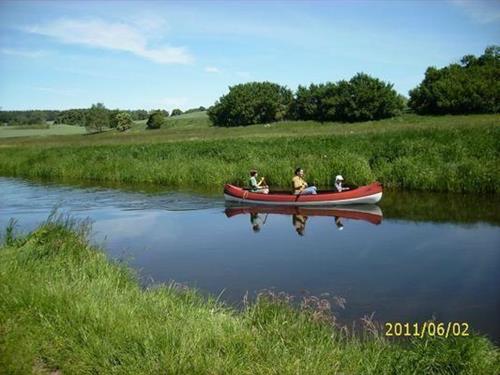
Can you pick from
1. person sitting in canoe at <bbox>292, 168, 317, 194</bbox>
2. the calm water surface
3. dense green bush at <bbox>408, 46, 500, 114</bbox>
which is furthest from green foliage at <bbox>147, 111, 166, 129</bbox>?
person sitting in canoe at <bbox>292, 168, 317, 194</bbox>

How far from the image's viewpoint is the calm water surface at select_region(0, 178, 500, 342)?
10241 mm

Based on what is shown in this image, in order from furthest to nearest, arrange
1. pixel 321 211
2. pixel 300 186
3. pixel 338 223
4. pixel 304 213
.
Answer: pixel 300 186 < pixel 321 211 < pixel 304 213 < pixel 338 223

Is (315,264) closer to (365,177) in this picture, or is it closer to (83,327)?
(83,327)

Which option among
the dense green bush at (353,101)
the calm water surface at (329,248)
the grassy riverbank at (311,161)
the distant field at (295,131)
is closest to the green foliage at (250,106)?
the dense green bush at (353,101)

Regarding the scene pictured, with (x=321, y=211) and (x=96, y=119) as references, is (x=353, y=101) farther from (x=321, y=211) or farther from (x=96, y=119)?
(x=96, y=119)

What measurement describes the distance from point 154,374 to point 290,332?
6.62ft

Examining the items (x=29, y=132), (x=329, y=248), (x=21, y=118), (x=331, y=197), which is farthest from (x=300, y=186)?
(x=21, y=118)

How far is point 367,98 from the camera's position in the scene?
6919 cm

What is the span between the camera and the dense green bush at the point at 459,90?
2308 inches

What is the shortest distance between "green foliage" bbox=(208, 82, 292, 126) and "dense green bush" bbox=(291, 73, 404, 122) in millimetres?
8336

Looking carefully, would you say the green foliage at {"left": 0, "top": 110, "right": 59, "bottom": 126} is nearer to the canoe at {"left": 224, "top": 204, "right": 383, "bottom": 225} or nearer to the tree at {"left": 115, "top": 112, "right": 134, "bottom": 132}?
the tree at {"left": 115, "top": 112, "right": 134, "bottom": 132}

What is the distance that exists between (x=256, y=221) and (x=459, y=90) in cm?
4987

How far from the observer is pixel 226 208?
2238 centimetres

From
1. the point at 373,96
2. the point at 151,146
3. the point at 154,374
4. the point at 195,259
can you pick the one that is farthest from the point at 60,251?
the point at 373,96
